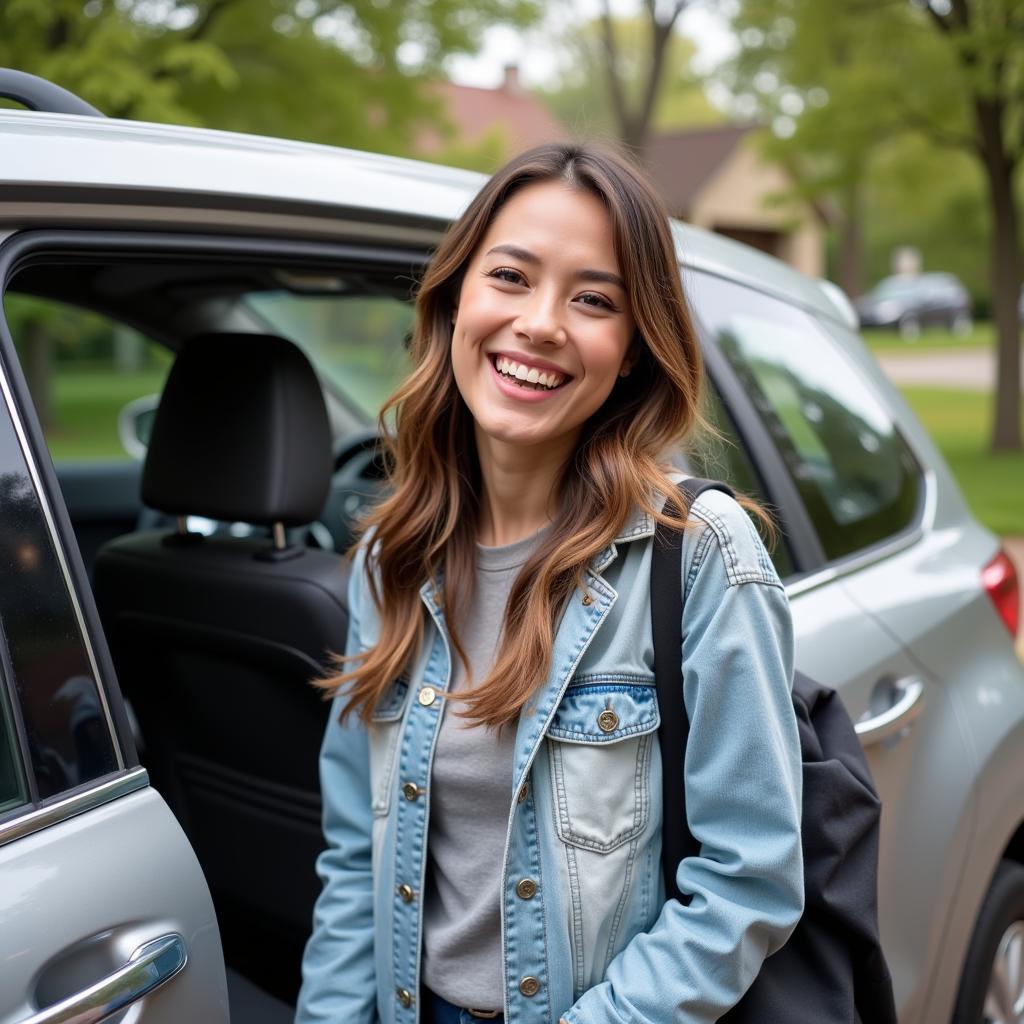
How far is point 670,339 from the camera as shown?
64.5 inches

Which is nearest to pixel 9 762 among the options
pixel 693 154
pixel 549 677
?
pixel 549 677

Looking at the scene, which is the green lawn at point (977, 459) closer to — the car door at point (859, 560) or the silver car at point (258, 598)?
the car door at point (859, 560)

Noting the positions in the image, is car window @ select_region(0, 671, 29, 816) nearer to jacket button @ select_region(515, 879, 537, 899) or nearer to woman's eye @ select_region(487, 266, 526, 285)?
jacket button @ select_region(515, 879, 537, 899)

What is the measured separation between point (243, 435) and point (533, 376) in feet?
2.47

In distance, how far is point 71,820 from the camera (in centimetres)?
138

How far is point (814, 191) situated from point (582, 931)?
10857 mm

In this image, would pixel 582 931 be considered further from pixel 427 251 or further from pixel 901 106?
pixel 901 106

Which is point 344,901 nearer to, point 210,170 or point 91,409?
point 210,170

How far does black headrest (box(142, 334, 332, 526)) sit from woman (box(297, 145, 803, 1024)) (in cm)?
35

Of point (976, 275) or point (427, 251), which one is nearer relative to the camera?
point (427, 251)

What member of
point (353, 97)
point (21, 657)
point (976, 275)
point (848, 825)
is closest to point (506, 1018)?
point (848, 825)

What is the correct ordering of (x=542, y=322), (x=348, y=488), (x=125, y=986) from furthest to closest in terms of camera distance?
(x=348, y=488)
(x=542, y=322)
(x=125, y=986)

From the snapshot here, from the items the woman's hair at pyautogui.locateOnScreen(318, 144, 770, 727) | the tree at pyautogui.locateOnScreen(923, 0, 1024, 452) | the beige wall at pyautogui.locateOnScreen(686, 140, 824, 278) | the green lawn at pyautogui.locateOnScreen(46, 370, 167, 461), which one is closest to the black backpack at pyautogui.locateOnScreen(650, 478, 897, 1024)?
the woman's hair at pyautogui.locateOnScreen(318, 144, 770, 727)

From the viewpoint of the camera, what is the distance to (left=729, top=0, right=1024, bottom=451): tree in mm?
10484
